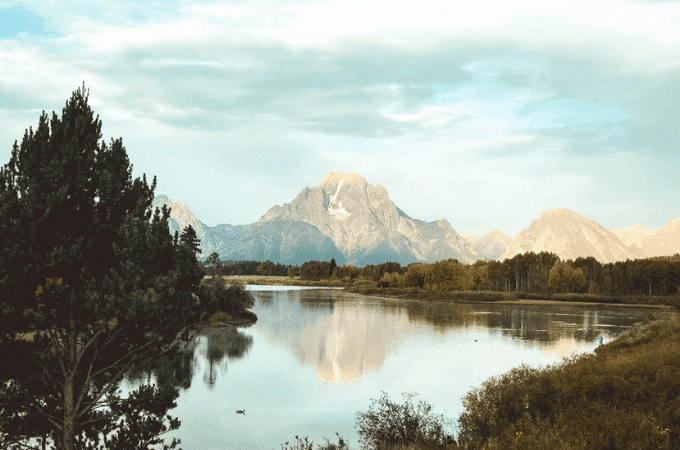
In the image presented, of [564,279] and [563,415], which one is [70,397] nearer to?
[563,415]

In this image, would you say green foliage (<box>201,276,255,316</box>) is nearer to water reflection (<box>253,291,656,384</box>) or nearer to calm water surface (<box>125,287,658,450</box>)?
calm water surface (<box>125,287,658,450</box>)

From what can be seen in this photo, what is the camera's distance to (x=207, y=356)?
55438 millimetres

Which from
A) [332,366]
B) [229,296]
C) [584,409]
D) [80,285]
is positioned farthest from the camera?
[229,296]

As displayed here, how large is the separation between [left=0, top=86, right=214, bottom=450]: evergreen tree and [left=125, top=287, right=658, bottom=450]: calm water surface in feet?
11.8

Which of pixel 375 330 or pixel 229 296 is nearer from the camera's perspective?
pixel 375 330

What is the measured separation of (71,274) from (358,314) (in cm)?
9254

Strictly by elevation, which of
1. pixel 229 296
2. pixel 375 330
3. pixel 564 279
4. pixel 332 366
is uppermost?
pixel 564 279

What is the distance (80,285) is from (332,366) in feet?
126

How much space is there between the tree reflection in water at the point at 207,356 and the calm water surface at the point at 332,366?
118 millimetres

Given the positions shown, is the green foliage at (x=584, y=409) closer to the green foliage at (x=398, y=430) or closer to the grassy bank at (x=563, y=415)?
the grassy bank at (x=563, y=415)

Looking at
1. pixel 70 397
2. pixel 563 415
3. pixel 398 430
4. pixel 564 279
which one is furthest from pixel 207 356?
pixel 564 279

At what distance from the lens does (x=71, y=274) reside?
17359 mm

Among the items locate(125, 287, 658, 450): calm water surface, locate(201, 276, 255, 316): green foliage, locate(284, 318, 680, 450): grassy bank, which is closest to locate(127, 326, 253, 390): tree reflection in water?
locate(125, 287, 658, 450): calm water surface

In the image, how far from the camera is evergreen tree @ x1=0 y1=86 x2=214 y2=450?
1652 centimetres
